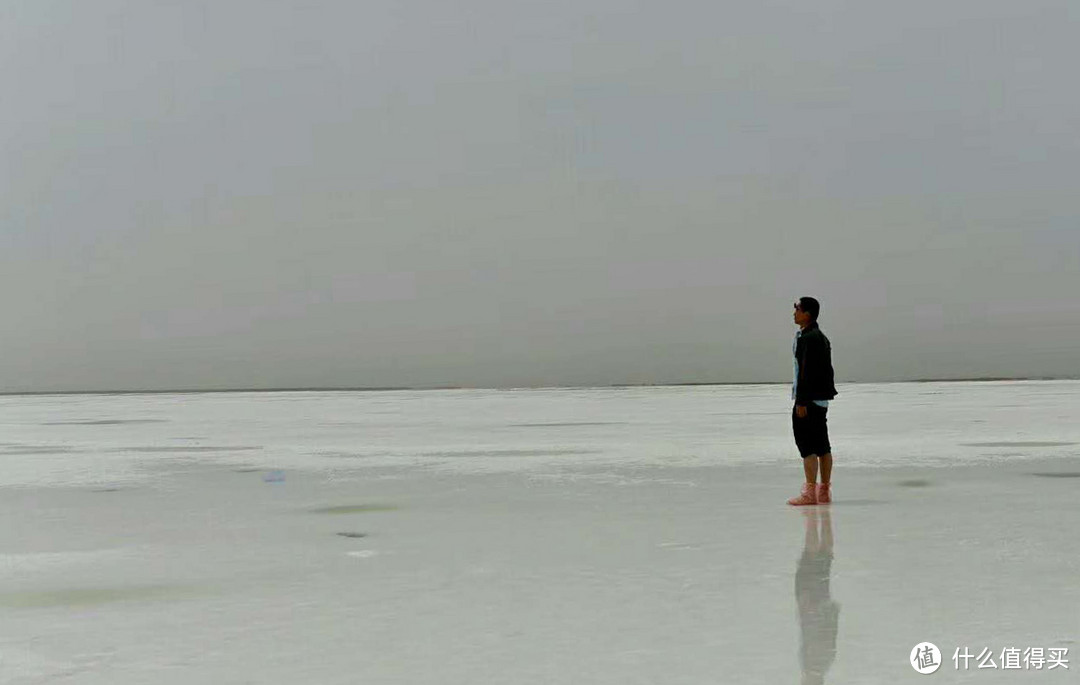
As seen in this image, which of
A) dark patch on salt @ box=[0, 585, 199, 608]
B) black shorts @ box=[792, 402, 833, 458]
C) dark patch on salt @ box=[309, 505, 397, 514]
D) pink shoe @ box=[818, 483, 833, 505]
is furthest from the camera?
black shorts @ box=[792, 402, 833, 458]

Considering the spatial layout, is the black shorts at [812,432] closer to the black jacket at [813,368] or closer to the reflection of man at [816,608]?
the black jacket at [813,368]

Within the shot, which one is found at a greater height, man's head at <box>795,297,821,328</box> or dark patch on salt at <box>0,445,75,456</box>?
man's head at <box>795,297,821,328</box>

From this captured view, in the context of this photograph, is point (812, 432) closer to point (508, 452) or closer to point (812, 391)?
point (812, 391)

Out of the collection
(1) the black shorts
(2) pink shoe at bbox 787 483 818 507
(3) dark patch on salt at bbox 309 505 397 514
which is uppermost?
(1) the black shorts

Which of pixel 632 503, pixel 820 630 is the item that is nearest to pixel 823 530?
pixel 632 503

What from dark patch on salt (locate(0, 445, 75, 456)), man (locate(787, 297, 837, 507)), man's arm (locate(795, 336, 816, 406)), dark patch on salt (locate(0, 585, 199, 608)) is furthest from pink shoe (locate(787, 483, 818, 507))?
dark patch on salt (locate(0, 445, 75, 456))

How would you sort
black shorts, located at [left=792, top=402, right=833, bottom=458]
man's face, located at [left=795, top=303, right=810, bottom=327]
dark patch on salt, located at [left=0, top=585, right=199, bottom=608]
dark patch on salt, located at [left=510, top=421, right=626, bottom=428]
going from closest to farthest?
dark patch on salt, located at [left=0, top=585, right=199, bottom=608], black shorts, located at [left=792, top=402, right=833, bottom=458], man's face, located at [left=795, top=303, right=810, bottom=327], dark patch on salt, located at [left=510, top=421, right=626, bottom=428]

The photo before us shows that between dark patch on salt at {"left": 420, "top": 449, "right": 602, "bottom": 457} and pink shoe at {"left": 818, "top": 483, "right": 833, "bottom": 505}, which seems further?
dark patch on salt at {"left": 420, "top": 449, "right": 602, "bottom": 457}

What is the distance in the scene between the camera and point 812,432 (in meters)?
A: 9.68

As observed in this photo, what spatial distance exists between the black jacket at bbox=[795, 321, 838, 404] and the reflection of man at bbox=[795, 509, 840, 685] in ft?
6.52

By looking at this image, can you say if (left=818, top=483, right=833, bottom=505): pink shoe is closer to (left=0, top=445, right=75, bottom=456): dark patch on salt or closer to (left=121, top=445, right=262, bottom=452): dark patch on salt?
(left=121, top=445, right=262, bottom=452): dark patch on salt

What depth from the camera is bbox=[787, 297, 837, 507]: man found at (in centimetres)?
962

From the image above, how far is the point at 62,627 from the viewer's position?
5102 millimetres

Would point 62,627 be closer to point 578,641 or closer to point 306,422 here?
point 578,641
